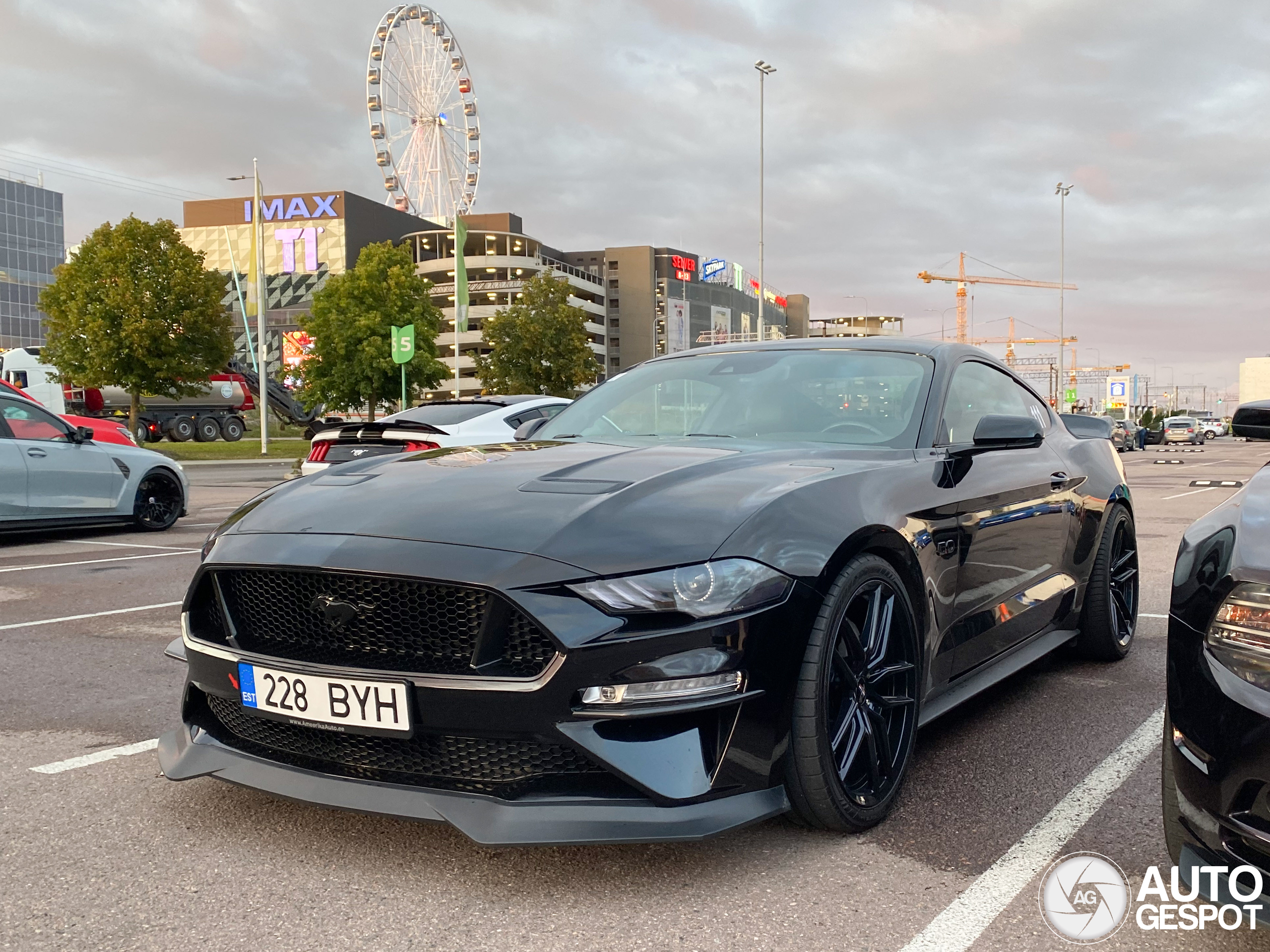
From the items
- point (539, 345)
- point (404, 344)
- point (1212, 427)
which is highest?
point (539, 345)

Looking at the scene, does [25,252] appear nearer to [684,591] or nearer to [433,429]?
[433,429]

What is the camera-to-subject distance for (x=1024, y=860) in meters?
2.67

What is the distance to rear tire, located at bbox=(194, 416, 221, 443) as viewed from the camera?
4441 cm

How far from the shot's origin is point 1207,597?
6.89 ft

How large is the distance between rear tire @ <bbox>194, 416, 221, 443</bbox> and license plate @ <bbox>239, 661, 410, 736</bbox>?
44.5 m

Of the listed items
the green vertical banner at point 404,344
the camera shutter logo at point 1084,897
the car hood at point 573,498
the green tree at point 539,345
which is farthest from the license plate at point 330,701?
the green tree at point 539,345

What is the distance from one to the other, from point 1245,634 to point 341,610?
6.25 ft

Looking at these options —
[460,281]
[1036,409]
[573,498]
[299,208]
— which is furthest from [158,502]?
[299,208]

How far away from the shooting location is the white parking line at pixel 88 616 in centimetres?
600

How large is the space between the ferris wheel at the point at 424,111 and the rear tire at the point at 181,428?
18790mm

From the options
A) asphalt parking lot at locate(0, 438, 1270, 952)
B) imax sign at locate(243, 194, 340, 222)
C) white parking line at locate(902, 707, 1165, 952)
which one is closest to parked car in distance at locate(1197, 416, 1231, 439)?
imax sign at locate(243, 194, 340, 222)

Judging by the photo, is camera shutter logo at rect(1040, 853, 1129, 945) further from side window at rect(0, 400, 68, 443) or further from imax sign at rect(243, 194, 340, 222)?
imax sign at rect(243, 194, 340, 222)

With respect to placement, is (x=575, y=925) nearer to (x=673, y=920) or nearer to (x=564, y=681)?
(x=673, y=920)
